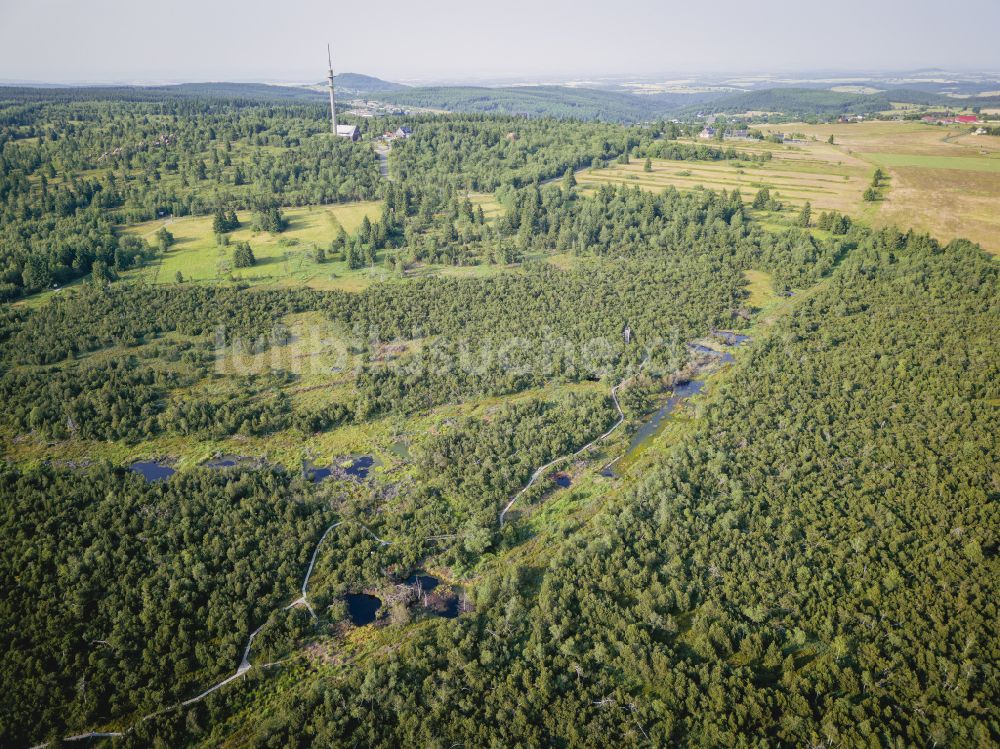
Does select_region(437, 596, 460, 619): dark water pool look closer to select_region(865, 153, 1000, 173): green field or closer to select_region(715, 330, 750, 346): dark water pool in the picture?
select_region(715, 330, 750, 346): dark water pool

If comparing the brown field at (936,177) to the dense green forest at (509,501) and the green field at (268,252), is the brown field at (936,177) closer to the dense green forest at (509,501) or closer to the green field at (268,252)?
the dense green forest at (509,501)

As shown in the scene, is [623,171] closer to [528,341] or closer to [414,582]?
[528,341]

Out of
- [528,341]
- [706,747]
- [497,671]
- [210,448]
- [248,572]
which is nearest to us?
[706,747]

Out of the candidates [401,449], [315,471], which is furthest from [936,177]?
[315,471]

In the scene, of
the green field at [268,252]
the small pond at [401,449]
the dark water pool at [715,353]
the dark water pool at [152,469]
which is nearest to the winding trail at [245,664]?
A: the small pond at [401,449]

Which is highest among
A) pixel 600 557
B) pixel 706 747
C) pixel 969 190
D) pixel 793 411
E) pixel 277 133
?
pixel 277 133

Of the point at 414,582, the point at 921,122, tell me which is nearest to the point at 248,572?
the point at 414,582
